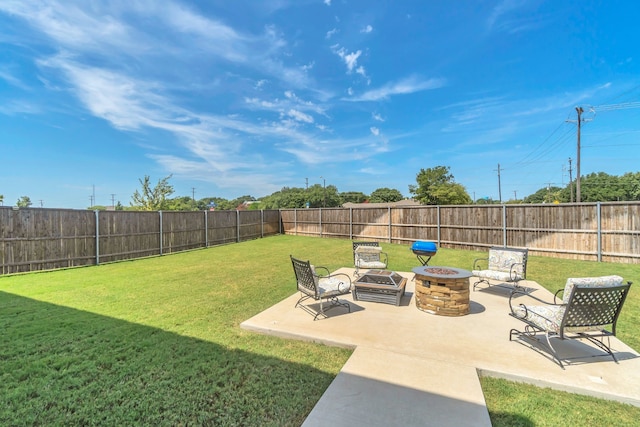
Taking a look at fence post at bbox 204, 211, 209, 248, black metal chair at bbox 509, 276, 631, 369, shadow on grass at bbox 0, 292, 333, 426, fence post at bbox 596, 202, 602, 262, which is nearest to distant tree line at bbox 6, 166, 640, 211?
fence post at bbox 204, 211, 209, 248

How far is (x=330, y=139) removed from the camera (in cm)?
2620

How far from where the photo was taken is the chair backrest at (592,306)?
2902mm

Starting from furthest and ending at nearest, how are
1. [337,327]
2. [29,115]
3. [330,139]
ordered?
[330,139], [29,115], [337,327]

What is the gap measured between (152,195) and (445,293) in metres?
25.2

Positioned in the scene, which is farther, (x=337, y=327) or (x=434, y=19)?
(x=434, y=19)

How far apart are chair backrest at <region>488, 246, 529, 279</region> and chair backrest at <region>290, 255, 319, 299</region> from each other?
15.0 ft

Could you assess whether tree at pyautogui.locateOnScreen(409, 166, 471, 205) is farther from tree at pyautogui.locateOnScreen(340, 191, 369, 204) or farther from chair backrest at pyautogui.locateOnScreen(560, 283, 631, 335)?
tree at pyautogui.locateOnScreen(340, 191, 369, 204)

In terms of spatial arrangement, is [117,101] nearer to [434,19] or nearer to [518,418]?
[434,19]

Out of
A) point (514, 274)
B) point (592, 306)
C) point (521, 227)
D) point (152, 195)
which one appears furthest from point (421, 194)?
point (592, 306)

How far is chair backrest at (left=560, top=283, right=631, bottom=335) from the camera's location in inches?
114

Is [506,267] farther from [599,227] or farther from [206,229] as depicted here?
[206,229]

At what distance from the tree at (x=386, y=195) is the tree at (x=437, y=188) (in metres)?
34.2

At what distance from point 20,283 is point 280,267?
22.3 ft

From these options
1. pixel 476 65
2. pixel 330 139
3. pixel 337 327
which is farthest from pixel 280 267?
pixel 330 139
